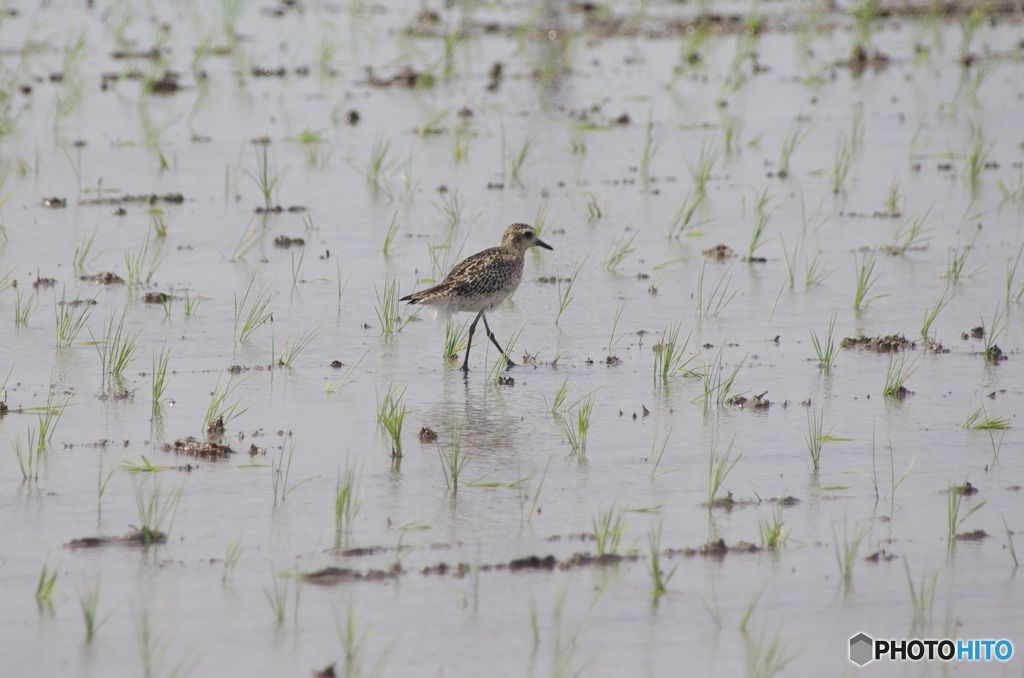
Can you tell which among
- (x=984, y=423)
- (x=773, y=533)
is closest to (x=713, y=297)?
(x=984, y=423)

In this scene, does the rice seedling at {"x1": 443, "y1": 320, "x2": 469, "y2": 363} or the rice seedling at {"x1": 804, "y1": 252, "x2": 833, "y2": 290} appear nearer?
the rice seedling at {"x1": 443, "y1": 320, "x2": 469, "y2": 363}

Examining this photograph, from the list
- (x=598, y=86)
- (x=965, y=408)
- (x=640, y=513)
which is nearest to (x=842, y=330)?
(x=965, y=408)

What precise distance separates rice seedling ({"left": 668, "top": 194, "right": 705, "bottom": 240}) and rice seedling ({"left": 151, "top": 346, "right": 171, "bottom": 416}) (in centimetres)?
452

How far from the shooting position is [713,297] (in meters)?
11.1

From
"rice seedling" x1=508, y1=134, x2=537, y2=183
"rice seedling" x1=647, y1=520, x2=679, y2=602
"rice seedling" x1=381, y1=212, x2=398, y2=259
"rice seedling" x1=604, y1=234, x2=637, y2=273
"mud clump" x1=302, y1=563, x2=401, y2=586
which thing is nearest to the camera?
"rice seedling" x1=647, y1=520, x2=679, y2=602

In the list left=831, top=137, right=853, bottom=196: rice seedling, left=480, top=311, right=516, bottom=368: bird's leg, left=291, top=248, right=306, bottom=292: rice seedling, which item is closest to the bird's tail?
left=480, top=311, right=516, bottom=368: bird's leg

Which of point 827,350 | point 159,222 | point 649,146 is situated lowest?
point 827,350

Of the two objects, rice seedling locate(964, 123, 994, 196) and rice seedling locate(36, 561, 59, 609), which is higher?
rice seedling locate(964, 123, 994, 196)

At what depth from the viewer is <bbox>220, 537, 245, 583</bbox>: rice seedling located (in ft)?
21.2

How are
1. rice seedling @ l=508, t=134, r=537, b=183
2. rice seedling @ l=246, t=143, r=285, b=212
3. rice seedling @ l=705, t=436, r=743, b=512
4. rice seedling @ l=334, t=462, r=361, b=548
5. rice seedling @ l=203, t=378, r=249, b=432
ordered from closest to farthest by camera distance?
rice seedling @ l=334, t=462, r=361, b=548
rice seedling @ l=705, t=436, r=743, b=512
rice seedling @ l=203, t=378, r=249, b=432
rice seedling @ l=246, t=143, r=285, b=212
rice seedling @ l=508, t=134, r=537, b=183

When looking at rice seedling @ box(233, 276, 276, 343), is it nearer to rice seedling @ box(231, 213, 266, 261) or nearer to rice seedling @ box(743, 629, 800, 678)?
rice seedling @ box(231, 213, 266, 261)

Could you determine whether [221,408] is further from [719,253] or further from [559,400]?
[719,253]

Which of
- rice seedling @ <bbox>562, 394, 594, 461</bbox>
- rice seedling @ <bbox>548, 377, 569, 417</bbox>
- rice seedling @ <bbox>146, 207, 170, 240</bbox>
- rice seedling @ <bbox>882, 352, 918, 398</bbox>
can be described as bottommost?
rice seedling @ <bbox>562, 394, 594, 461</bbox>

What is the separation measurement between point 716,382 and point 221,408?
110 inches
